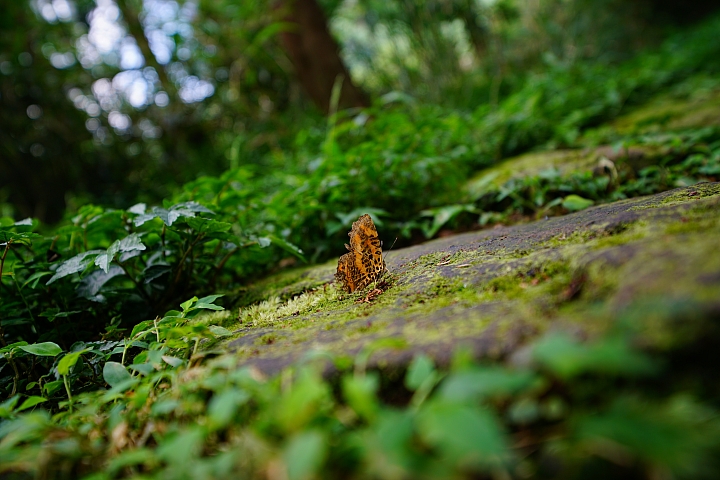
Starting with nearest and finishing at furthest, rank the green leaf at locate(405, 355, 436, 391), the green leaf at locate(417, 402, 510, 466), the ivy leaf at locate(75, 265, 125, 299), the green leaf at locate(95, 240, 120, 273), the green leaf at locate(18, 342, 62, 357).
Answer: the green leaf at locate(417, 402, 510, 466)
the green leaf at locate(405, 355, 436, 391)
the green leaf at locate(18, 342, 62, 357)
the green leaf at locate(95, 240, 120, 273)
the ivy leaf at locate(75, 265, 125, 299)

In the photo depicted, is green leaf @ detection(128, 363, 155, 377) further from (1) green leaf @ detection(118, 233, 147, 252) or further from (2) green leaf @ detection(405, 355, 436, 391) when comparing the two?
(2) green leaf @ detection(405, 355, 436, 391)

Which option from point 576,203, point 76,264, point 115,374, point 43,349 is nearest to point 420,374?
point 115,374

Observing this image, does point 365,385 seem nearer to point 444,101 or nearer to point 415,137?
point 415,137

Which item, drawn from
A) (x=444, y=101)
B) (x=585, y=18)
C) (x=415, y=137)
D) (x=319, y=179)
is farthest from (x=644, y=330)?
(x=585, y=18)

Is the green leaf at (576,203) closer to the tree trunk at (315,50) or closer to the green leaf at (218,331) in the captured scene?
the green leaf at (218,331)

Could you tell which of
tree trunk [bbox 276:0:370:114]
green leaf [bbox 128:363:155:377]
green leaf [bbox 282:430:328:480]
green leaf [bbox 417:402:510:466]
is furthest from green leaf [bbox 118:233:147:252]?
tree trunk [bbox 276:0:370:114]

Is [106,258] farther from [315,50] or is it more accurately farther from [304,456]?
[315,50]
